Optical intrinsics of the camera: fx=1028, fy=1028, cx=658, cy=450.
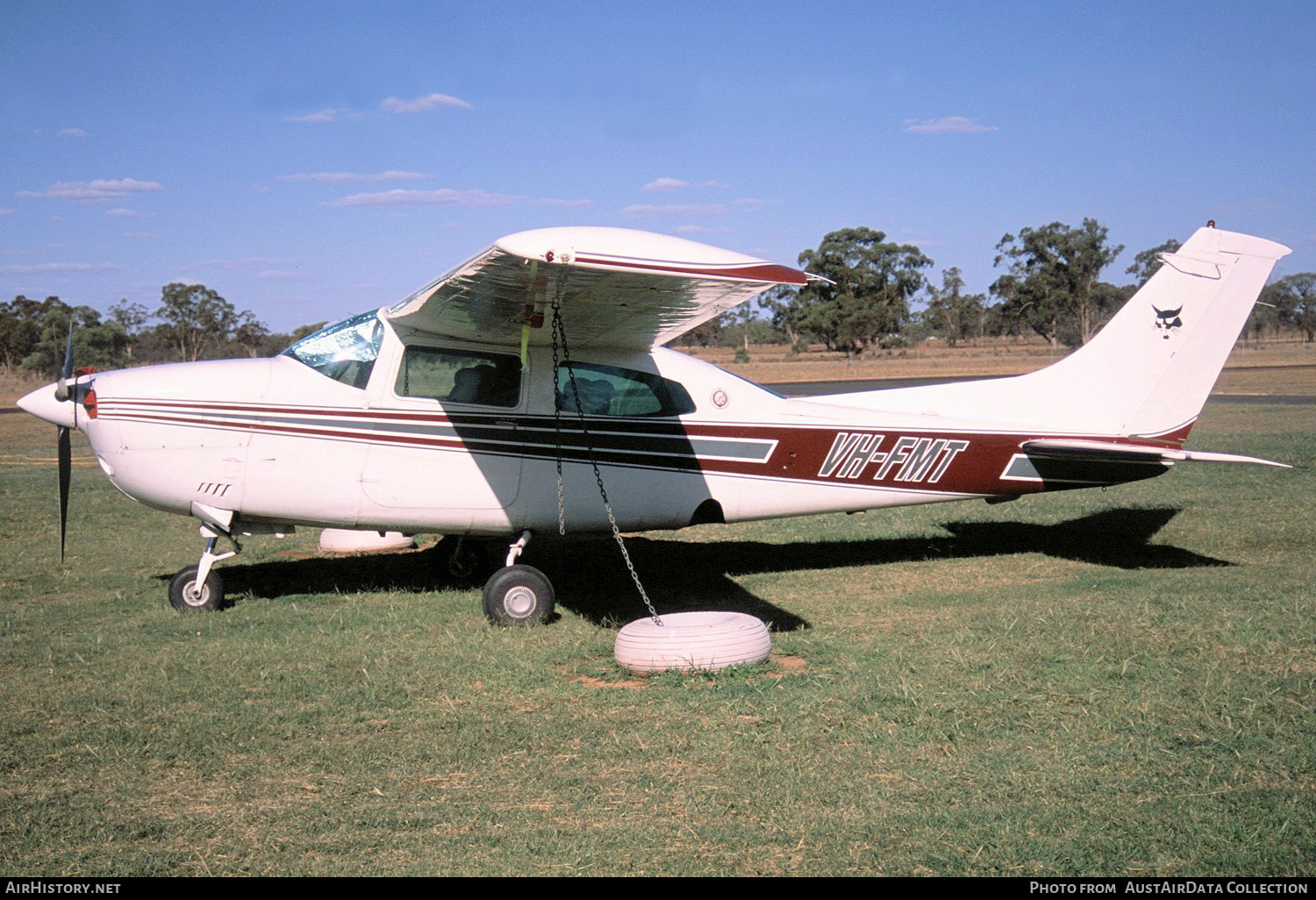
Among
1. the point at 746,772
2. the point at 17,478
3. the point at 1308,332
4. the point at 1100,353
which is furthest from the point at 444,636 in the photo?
the point at 1308,332

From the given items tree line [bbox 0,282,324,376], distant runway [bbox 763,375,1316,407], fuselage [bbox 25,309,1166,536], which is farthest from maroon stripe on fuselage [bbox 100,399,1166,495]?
tree line [bbox 0,282,324,376]

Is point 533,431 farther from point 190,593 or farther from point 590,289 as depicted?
point 190,593

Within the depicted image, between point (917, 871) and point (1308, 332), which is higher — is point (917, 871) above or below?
below

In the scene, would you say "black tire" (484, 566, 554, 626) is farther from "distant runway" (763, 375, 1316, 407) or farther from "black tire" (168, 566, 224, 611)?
"distant runway" (763, 375, 1316, 407)

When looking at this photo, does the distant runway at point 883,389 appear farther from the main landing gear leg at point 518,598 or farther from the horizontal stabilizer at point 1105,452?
the main landing gear leg at point 518,598

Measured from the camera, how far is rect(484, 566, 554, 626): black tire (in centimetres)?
754

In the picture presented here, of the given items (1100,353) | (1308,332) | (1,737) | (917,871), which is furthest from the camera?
(1308,332)

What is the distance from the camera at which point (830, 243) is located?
252ft

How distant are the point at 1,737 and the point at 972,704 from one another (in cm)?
493

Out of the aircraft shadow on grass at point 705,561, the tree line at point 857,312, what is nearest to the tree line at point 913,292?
the tree line at point 857,312

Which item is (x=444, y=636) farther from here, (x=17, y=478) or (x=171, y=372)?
(x=17, y=478)

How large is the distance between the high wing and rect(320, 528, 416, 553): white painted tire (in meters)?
3.77

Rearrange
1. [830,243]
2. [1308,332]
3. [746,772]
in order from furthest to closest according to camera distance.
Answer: [1308,332] → [830,243] → [746,772]

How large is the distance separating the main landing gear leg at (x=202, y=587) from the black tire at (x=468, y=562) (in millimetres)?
2128
